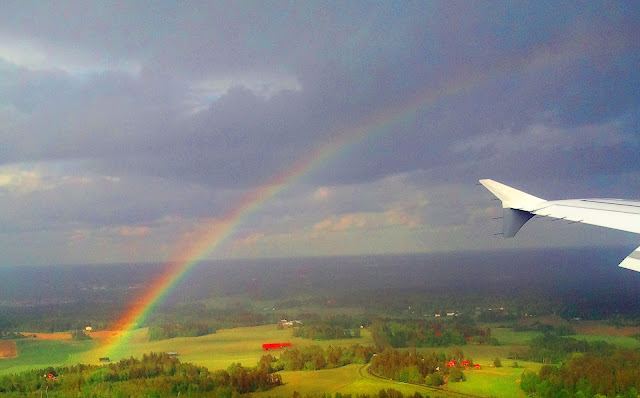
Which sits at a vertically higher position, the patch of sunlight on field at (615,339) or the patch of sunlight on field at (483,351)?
the patch of sunlight on field at (615,339)

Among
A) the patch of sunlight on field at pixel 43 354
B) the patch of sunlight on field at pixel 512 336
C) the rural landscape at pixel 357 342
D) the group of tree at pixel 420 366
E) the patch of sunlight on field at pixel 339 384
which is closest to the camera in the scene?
the patch of sunlight on field at pixel 339 384

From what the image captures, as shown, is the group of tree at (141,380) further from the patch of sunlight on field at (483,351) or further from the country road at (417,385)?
the patch of sunlight on field at (483,351)

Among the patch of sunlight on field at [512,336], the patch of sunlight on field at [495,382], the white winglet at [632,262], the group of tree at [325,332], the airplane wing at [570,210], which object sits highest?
the airplane wing at [570,210]

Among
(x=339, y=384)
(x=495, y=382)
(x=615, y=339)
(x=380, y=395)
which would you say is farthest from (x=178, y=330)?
(x=615, y=339)

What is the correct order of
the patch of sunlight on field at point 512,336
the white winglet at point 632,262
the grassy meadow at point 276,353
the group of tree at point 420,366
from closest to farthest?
1. the white winglet at point 632,262
2. the grassy meadow at point 276,353
3. the group of tree at point 420,366
4. the patch of sunlight on field at point 512,336

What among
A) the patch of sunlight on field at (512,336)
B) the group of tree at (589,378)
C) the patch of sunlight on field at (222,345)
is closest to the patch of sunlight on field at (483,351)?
the patch of sunlight on field at (512,336)

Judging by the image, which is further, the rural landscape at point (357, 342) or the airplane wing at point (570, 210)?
the rural landscape at point (357, 342)

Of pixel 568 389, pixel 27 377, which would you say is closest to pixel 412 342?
pixel 568 389

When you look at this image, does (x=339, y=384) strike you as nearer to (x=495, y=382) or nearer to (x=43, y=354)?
(x=495, y=382)
